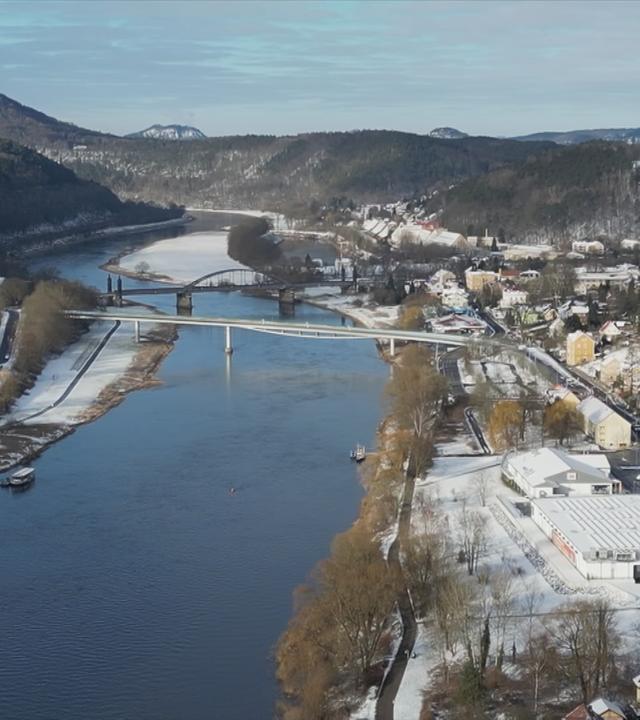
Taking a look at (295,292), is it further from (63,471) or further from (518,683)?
(518,683)

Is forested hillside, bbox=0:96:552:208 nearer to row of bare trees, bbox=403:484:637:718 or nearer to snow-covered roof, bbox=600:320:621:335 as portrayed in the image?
snow-covered roof, bbox=600:320:621:335

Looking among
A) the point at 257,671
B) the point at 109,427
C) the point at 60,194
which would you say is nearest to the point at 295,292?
the point at 109,427

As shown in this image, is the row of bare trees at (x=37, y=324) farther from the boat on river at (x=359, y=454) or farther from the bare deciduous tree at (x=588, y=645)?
the bare deciduous tree at (x=588, y=645)

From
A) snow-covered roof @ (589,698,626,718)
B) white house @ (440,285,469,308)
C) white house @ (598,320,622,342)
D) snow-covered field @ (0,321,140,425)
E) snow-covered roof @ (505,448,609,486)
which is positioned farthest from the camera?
white house @ (440,285,469,308)

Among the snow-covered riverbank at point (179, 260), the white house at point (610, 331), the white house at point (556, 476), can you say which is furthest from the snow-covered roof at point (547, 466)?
the snow-covered riverbank at point (179, 260)

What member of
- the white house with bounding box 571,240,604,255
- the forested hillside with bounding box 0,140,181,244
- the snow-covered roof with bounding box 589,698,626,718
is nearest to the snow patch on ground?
the white house with bounding box 571,240,604,255
